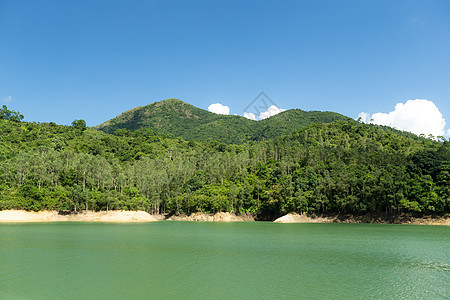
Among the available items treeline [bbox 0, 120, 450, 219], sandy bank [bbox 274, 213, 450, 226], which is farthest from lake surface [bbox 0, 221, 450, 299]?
treeline [bbox 0, 120, 450, 219]

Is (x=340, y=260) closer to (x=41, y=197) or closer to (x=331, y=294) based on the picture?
(x=331, y=294)

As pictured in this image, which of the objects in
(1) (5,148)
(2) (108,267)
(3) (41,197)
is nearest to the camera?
(2) (108,267)

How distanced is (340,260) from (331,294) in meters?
9.39

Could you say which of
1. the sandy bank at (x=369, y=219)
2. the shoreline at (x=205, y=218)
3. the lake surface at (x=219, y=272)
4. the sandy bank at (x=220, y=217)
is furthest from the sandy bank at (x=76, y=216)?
the lake surface at (x=219, y=272)

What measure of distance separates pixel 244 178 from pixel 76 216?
145 feet

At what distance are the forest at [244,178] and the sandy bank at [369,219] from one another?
1410mm

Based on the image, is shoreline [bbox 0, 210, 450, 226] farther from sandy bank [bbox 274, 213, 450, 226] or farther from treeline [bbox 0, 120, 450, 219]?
treeline [bbox 0, 120, 450, 219]

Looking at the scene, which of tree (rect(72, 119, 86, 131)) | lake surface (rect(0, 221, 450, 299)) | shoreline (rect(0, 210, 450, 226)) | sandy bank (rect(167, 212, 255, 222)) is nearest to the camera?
lake surface (rect(0, 221, 450, 299))

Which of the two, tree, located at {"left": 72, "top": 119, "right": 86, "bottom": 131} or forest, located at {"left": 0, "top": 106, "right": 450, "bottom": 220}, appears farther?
tree, located at {"left": 72, "top": 119, "right": 86, "bottom": 131}

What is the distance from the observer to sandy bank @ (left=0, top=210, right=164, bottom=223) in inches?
2594

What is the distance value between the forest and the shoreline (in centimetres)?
143

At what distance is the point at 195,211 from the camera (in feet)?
274

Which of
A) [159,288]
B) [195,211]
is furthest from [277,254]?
[195,211]

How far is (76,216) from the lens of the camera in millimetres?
71500
